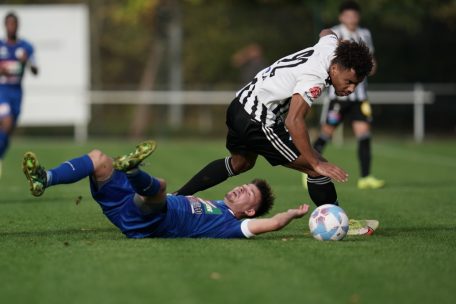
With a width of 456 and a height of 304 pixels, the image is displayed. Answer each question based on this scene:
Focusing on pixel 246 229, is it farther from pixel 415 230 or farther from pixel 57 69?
pixel 57 69

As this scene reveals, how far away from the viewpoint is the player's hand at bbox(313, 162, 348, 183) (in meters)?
7.45

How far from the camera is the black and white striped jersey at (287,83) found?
7.86 meters

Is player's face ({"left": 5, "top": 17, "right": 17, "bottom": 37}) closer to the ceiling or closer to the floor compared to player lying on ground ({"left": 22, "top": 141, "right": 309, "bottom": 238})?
closer to the ceiling

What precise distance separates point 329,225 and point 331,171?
17.0 inches

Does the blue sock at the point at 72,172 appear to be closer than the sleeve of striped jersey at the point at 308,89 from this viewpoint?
Yes

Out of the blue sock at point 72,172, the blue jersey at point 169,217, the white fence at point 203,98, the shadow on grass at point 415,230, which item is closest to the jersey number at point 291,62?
the blue jersey at point 169,217

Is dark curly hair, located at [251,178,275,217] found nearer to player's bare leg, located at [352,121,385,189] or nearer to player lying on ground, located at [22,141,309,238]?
player lying on ground, located at [22,141,309,238]

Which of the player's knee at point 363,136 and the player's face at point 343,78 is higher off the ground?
the player's face at point 343,78

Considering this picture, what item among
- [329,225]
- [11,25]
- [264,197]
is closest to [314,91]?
[264,197]

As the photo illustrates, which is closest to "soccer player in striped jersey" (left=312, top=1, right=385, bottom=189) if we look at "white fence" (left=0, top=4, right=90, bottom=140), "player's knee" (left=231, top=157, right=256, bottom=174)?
"player's knee" (left=231, top=157, right=256, bottom=174)

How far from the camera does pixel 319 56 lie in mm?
8055

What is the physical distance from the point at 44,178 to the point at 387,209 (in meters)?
4.29

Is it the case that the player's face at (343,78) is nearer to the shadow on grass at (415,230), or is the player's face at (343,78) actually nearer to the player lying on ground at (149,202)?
the player lying on ground at (149,202)

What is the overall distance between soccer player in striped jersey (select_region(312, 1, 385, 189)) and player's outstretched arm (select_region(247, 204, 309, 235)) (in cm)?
541
